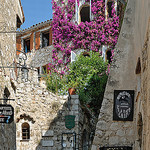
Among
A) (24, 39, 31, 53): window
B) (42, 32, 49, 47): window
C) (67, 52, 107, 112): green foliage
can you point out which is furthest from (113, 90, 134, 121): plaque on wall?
(24, 39, 31, 53): window

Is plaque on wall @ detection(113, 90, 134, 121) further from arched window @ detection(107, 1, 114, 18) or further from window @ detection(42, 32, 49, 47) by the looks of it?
window @ detection(42, 32, 49, 47)

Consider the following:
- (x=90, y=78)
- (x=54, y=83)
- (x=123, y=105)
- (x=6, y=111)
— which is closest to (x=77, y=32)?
(x=90, y=78)

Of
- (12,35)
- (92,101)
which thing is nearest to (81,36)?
(92,101)

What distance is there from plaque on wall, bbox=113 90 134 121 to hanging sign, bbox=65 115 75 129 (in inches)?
266

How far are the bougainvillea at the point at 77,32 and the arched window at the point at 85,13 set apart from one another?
70 centimetres

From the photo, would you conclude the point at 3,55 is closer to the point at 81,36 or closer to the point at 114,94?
the point at 114,94

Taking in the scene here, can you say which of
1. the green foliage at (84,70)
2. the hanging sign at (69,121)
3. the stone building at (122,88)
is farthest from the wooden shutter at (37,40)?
the stone building at (122,88)

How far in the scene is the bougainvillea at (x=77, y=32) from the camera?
76.1 feet

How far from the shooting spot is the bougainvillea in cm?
2320

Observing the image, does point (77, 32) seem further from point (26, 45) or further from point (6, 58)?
point (6, 58)

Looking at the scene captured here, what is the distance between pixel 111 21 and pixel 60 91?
8.17 metres

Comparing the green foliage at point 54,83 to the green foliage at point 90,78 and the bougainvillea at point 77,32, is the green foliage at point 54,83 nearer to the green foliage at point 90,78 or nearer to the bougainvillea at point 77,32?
the green foliage at point 90,78

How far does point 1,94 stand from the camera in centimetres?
986

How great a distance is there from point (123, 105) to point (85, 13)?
59.5ft
